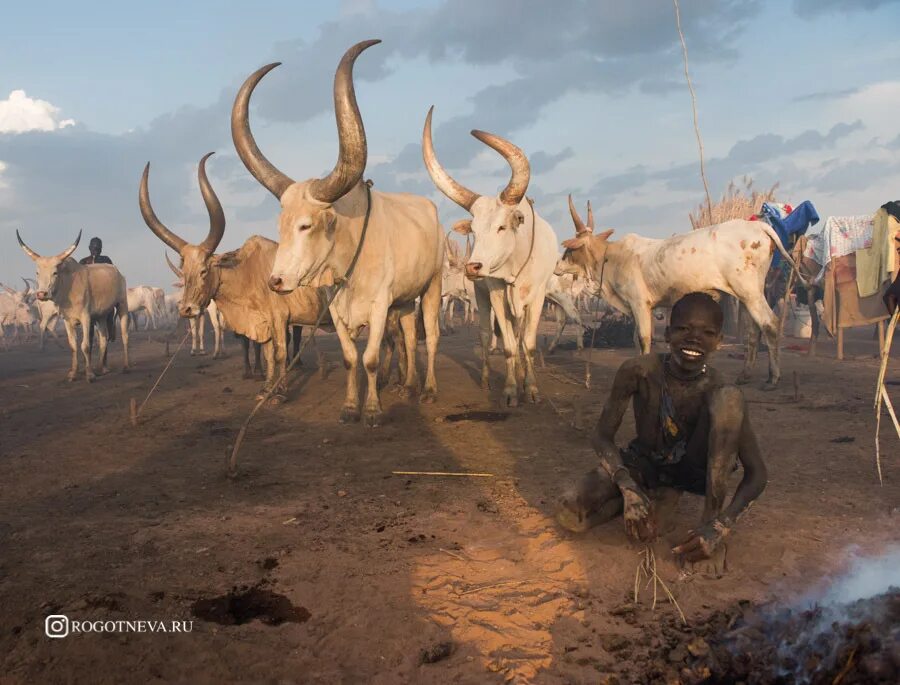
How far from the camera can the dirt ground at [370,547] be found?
250 cm

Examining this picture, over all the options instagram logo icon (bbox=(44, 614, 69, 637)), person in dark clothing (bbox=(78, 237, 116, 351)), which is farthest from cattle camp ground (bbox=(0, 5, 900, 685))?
person in dark clothing (bbox=(78, 237, 116, 351))

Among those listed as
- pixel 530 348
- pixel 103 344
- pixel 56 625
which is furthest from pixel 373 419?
pixel 103 344

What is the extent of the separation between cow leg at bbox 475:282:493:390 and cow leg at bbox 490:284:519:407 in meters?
0.63

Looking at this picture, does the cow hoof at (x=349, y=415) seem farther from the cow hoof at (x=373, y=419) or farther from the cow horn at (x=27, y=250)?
the cow horn at (x=27, y=250)

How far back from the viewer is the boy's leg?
350 centimetres

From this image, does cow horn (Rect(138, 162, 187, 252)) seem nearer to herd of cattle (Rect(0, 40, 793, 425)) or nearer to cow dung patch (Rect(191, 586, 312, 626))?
herd of cattle (Rect(0, 40, 793, 425))

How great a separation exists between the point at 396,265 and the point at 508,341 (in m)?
1.59

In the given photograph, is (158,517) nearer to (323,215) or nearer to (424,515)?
(424,515)

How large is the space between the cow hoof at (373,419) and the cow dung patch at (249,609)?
347 centimetres

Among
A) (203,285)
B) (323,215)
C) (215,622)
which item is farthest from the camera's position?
(203,285)

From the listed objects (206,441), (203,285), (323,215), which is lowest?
(206,441)

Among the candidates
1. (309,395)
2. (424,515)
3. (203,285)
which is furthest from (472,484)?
(203,285)

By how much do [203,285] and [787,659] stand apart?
748 cm

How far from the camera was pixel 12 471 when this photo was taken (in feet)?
16.9
